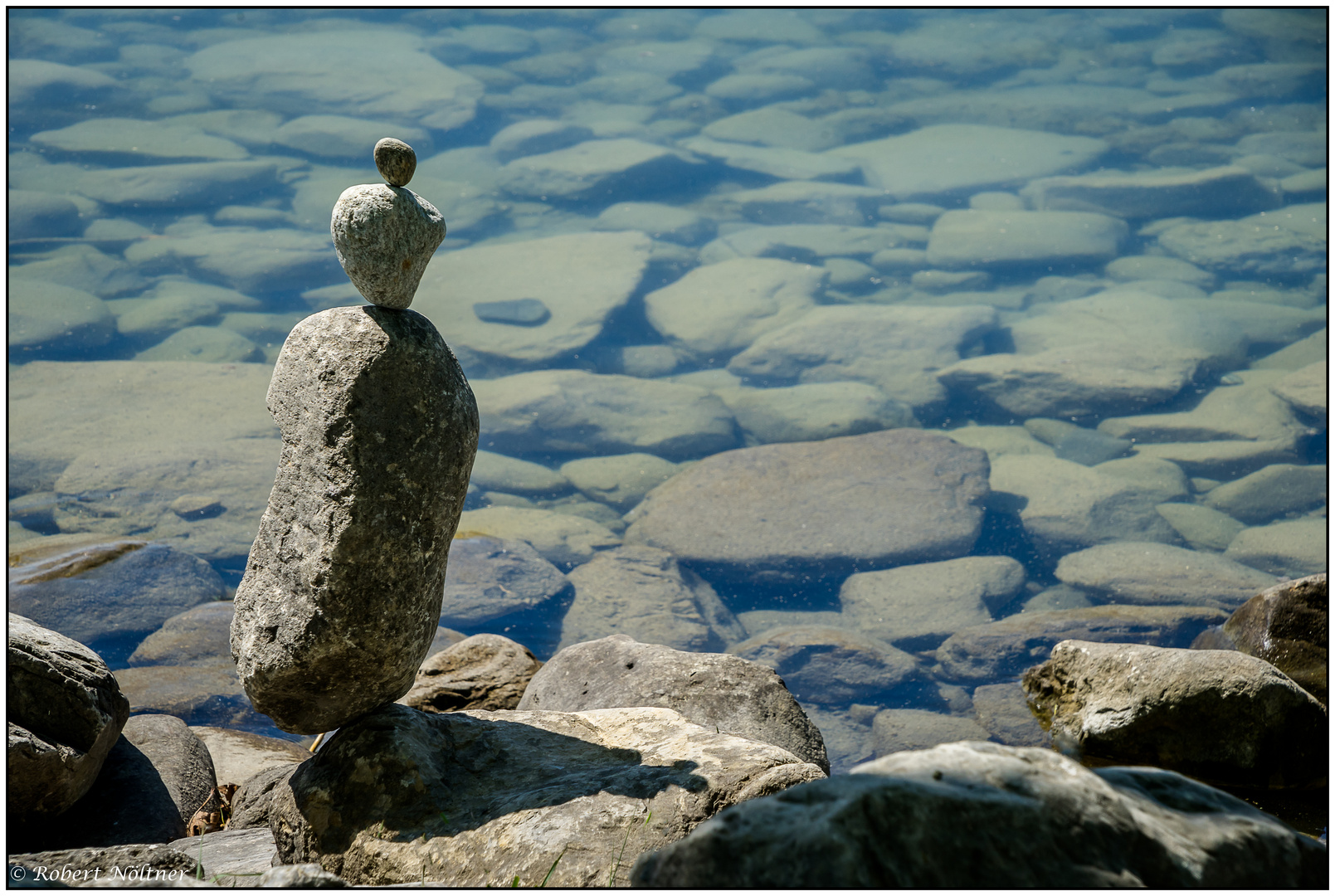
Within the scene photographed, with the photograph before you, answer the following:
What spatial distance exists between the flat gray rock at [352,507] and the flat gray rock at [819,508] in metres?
5.35

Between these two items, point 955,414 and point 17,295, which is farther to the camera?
point 17,295

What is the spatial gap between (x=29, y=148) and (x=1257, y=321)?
21381 mm

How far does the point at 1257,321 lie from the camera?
13203 millimetres

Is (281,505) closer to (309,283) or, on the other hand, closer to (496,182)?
(309,283)

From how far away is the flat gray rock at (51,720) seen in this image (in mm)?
3148

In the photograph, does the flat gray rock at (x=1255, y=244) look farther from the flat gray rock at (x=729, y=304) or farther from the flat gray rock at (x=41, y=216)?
the flat gray rock at (x=41, y=216)

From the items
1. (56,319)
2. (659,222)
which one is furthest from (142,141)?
(659,222)

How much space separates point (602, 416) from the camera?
1082cm

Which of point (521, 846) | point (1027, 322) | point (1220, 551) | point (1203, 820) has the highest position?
point (1203, 820)

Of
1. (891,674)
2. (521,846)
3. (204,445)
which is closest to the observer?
(521,846)

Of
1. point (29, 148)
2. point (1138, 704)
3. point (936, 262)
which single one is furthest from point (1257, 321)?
point (29, 148)

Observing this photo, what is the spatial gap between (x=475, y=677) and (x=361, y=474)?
2166mm

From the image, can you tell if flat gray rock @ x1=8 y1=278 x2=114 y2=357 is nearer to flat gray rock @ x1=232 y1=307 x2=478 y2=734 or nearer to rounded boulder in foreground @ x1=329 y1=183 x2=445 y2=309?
flat gray rock @ x1=232 y1=307 x2=478 y2=734

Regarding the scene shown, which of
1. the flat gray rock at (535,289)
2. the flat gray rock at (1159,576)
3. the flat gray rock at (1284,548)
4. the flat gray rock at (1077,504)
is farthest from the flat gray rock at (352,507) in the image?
the flat gray rock at (535,289)
